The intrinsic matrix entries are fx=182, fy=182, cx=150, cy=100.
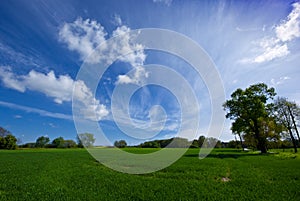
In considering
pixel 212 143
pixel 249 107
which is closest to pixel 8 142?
pixel 249 107

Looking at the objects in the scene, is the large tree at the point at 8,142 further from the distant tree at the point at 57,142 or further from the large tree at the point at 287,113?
the large tree at the point at 287,113

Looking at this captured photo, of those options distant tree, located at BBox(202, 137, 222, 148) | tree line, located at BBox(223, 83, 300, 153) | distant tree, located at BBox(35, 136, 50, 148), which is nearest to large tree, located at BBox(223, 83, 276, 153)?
tree line, located at BBox(223, 83, 300, 153)

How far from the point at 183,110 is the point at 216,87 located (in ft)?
19.8

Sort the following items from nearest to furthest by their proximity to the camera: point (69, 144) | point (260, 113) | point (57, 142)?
point (260, 113) < point (69, 144) < point (57, 142)

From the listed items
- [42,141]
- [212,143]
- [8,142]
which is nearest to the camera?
[8,142]

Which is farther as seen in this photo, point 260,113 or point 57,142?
point 57,142

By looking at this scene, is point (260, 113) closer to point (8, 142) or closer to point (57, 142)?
point (8, 142)

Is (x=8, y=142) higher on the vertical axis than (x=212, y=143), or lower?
lower

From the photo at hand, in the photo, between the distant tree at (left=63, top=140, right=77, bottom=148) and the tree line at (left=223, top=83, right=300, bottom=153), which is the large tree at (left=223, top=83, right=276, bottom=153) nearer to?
the tree line at (left=223, top=83, right=300, bottom=153)

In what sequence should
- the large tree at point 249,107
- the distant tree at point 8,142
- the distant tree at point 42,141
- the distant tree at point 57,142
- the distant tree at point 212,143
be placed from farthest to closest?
the distant tree at point 42,141 → the distant tree at point 57,142 → the distant tree at point 212,143 → the distant tree at point 8,142 → the large tree at point 249,107

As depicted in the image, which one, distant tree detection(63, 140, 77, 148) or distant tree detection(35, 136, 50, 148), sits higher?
distant tree detection(35, 136, 50, 148)

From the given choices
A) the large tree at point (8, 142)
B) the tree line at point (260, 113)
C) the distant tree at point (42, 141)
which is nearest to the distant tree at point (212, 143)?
the tree line at point (260, 113)

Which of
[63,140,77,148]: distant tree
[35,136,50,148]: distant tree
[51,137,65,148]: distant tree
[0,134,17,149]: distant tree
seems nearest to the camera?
[0,134,17,149]: distant tree

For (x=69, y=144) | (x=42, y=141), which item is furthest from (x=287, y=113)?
(x=42, y=141)
